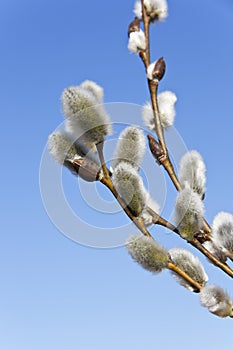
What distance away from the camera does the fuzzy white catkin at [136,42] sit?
2.89 feet

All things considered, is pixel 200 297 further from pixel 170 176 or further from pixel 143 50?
pixel 143 50

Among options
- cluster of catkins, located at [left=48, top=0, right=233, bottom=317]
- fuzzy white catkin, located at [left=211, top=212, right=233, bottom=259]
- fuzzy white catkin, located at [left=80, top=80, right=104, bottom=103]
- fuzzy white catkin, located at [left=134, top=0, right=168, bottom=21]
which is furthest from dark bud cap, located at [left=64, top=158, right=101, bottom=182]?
fuzzy white catkin, located at [left=134, top=0, right=168, bottom=21]

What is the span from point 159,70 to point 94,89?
130 millimetres

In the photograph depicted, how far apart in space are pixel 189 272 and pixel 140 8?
52 cm

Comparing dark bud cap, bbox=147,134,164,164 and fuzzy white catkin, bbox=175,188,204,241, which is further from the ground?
dark bud cap, bbox=147,134,164,164

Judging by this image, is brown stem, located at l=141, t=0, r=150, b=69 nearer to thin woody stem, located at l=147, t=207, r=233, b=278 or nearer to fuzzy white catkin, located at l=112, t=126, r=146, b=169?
fuzzy white catkin, located at l=112, t=126, r=146, b=169

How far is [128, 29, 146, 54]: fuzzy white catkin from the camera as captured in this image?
2.89 feet

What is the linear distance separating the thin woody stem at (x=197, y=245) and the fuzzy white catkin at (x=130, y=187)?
0.04 metres

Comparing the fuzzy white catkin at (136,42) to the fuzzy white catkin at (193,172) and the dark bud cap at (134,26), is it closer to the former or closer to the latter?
the dark bud cap at (134,26)

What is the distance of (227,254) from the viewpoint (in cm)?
81

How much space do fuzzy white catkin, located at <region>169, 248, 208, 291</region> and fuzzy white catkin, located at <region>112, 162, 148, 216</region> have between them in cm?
11

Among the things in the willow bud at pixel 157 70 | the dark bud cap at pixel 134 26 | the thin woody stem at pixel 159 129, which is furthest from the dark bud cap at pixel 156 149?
the dark bud cap at pixel 134 26

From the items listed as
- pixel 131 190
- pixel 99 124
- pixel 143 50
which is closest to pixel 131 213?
pixel 131 190

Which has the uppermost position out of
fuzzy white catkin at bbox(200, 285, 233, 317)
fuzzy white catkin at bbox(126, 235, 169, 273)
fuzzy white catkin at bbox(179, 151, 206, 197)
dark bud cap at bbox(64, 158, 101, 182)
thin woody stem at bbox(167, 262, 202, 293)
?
dark bud cap at bbox(64, 158, 101, 182)
